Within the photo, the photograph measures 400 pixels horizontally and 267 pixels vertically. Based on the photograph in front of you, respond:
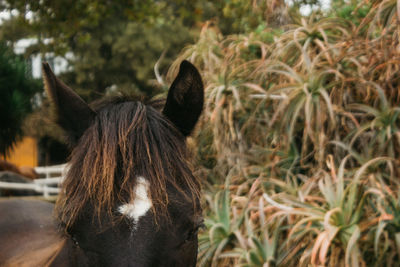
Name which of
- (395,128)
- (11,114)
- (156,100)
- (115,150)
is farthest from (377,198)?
(11,114)

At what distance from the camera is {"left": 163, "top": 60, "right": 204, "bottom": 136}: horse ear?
1628 mm

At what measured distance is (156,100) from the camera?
5.91 ft

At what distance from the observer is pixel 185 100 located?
1.70 metres

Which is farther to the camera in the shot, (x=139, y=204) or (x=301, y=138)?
(x=301, y=138)

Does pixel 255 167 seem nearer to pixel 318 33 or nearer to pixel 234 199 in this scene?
pixel 234 199

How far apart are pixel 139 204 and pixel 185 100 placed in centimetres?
47

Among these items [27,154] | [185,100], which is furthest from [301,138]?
[27,154]

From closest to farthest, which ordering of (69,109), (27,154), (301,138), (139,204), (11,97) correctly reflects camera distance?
(139,204)
(69,109)
(301,138)
(11,97)
(27,154)

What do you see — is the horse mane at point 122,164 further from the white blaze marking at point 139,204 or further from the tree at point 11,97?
the tree at point 11,97

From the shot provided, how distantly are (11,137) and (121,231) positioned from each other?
5782 millimetres

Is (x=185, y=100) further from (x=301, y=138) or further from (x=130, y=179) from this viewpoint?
(x=301, y=138)

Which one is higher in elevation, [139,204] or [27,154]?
[139,204]

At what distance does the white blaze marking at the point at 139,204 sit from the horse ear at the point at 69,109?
1.21 ft

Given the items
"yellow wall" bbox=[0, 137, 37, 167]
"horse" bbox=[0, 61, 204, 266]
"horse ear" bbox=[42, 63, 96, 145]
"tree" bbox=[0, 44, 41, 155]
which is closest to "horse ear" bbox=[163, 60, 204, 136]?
"horse" bbox=[0, 61, 204, 266]
